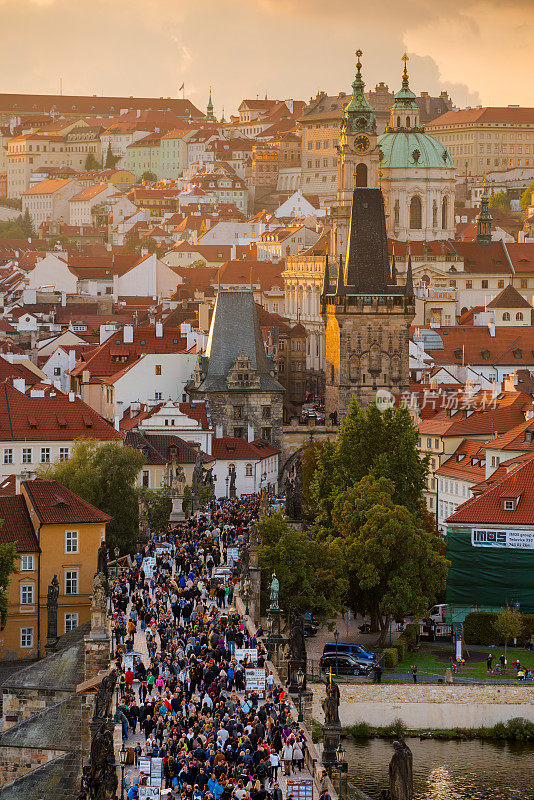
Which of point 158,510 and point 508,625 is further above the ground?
point 158,510

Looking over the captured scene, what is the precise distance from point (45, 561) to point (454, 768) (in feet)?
57.1

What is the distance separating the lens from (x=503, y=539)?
67.4 metres

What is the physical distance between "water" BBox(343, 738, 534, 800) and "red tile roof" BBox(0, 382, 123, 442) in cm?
3234

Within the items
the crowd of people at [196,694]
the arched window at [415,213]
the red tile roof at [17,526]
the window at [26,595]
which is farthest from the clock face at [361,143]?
the crowd of people at [196,694]

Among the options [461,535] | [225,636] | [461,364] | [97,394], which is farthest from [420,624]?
[461,364]

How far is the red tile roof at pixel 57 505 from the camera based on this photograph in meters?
66.3

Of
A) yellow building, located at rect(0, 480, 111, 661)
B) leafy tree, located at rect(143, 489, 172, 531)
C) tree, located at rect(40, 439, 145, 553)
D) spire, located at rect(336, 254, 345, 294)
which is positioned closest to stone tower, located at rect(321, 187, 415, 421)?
spire, located at rect(336, 254, 345, 294)

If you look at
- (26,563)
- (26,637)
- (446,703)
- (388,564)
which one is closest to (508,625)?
(388,564)

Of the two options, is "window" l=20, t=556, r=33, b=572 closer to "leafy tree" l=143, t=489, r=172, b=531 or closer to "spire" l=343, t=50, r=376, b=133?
"leafy tree" l=143, t=489, r=172, b=531

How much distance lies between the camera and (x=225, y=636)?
45812 millimetres

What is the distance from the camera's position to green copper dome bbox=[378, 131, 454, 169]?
162 m

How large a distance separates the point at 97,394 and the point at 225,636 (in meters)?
65.0

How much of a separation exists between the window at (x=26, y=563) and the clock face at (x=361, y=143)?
84226 mm

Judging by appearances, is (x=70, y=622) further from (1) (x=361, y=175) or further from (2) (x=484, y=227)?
(2) (x=484, y=227)
